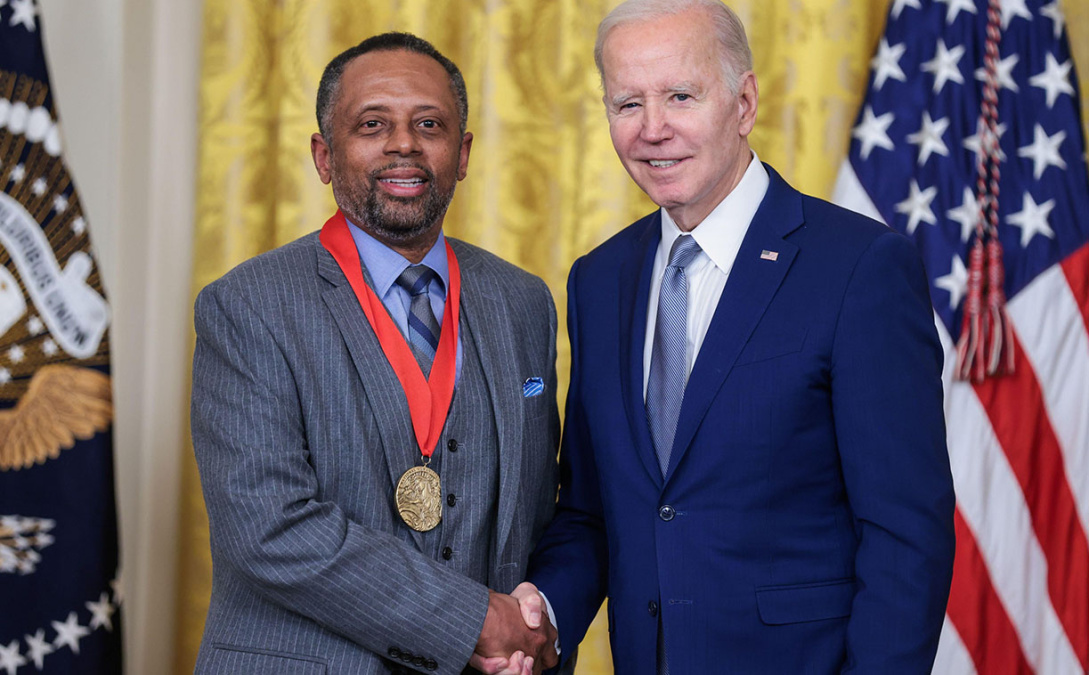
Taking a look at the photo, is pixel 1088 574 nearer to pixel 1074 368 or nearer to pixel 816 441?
pixel 1074 368

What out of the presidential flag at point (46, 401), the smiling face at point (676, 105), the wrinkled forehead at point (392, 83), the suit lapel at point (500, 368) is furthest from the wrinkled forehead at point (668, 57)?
the presidential flag at point (46, 401)

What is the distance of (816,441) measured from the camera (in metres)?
2.10

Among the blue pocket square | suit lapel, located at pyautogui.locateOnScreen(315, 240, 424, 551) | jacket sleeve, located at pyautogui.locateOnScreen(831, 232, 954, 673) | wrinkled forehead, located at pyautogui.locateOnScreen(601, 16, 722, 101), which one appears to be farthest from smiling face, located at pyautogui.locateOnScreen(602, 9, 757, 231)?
suit lapel, located at pyautogui.locateOnScreen(315, 240, 424, 551)

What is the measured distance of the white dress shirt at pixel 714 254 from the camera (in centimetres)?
223

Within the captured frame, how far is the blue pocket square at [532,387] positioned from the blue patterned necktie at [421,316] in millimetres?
223

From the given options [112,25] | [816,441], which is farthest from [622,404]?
[112,25]

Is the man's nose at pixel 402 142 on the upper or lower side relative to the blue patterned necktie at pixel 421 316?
upper

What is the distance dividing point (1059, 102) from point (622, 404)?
6.90 ft

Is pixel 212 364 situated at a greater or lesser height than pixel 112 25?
lesser

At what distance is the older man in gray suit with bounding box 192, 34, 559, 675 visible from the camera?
2107 millimetres

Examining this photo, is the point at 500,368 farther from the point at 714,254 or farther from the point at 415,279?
the point at 714,254

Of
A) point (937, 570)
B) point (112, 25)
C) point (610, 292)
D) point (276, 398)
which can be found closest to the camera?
point (937, 570)

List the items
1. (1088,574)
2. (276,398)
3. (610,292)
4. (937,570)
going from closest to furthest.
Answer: (937,570) → (276,398) → (610,292) → (1088,574)

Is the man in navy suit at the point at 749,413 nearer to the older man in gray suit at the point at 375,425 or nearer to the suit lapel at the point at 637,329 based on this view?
the suit lapel at the point at 637,329
